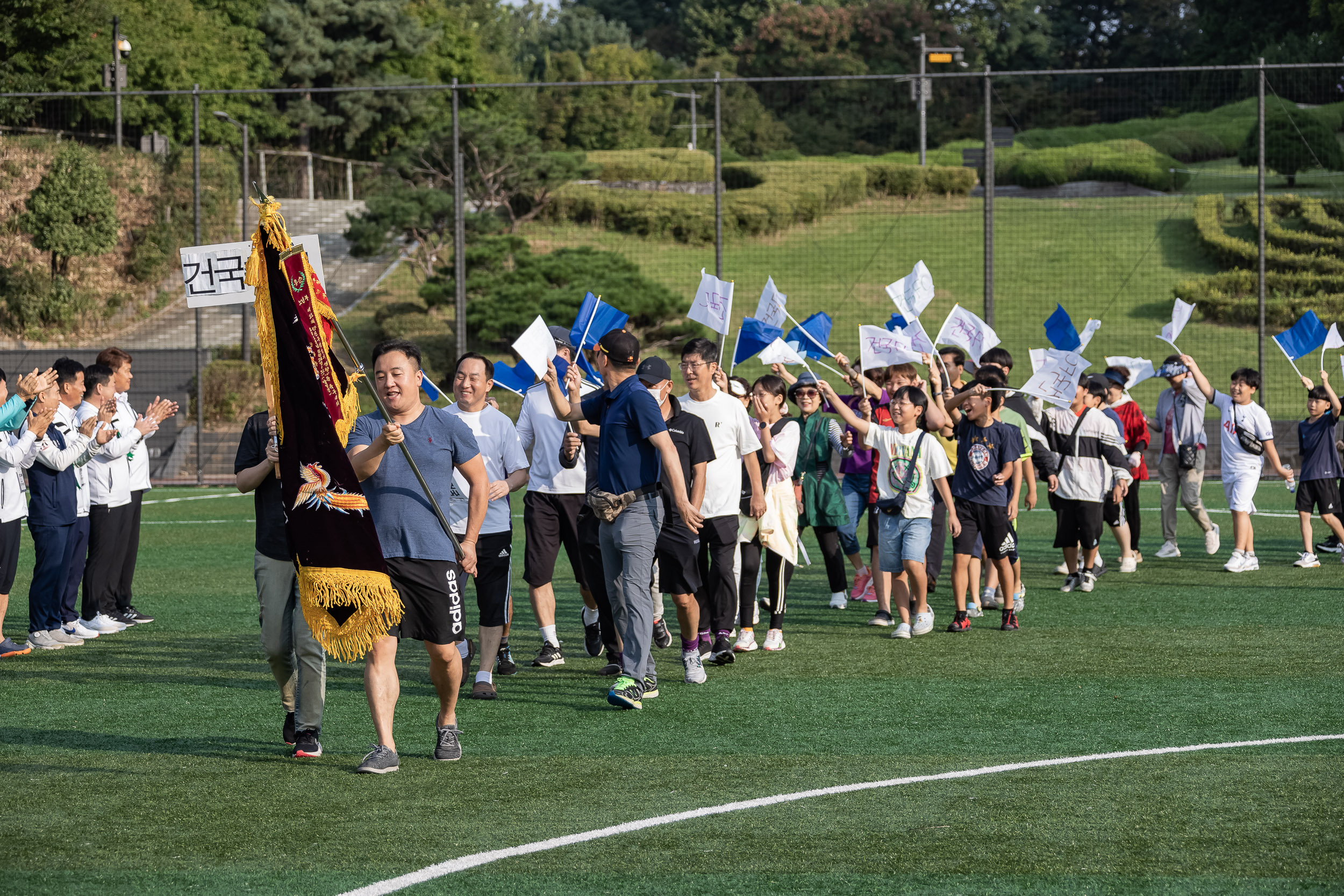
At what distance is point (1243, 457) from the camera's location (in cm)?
1278

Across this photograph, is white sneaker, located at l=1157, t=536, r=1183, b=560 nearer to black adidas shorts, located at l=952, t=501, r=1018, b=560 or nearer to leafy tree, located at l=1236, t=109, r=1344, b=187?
black adidas shorts, located at l=952, t=501, r=1018, b=560

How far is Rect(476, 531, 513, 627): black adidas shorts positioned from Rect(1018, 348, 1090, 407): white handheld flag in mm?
4300

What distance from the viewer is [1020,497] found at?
760 inches

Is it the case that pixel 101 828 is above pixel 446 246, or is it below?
below

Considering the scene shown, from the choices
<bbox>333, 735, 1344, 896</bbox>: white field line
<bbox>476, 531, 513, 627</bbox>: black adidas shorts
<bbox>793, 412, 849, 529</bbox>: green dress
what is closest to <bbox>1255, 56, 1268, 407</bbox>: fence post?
<bbox>793, 412, 849, 529</bbox>: green dress

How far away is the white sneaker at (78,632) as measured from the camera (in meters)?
10.1

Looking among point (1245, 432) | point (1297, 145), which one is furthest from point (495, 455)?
point (1297, 145)

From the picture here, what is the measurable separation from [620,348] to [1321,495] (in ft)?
25.5

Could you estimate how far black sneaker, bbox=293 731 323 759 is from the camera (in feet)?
22.3

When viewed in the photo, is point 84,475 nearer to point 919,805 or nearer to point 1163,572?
point 919,805

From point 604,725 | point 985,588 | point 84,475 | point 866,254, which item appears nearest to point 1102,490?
point 985,588

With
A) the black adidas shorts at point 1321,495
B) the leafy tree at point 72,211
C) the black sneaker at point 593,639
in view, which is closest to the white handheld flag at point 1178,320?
the black adidas shorts at point 1321,495

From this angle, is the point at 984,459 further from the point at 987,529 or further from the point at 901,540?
the point at 901,540

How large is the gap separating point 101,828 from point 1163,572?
9.76 m
